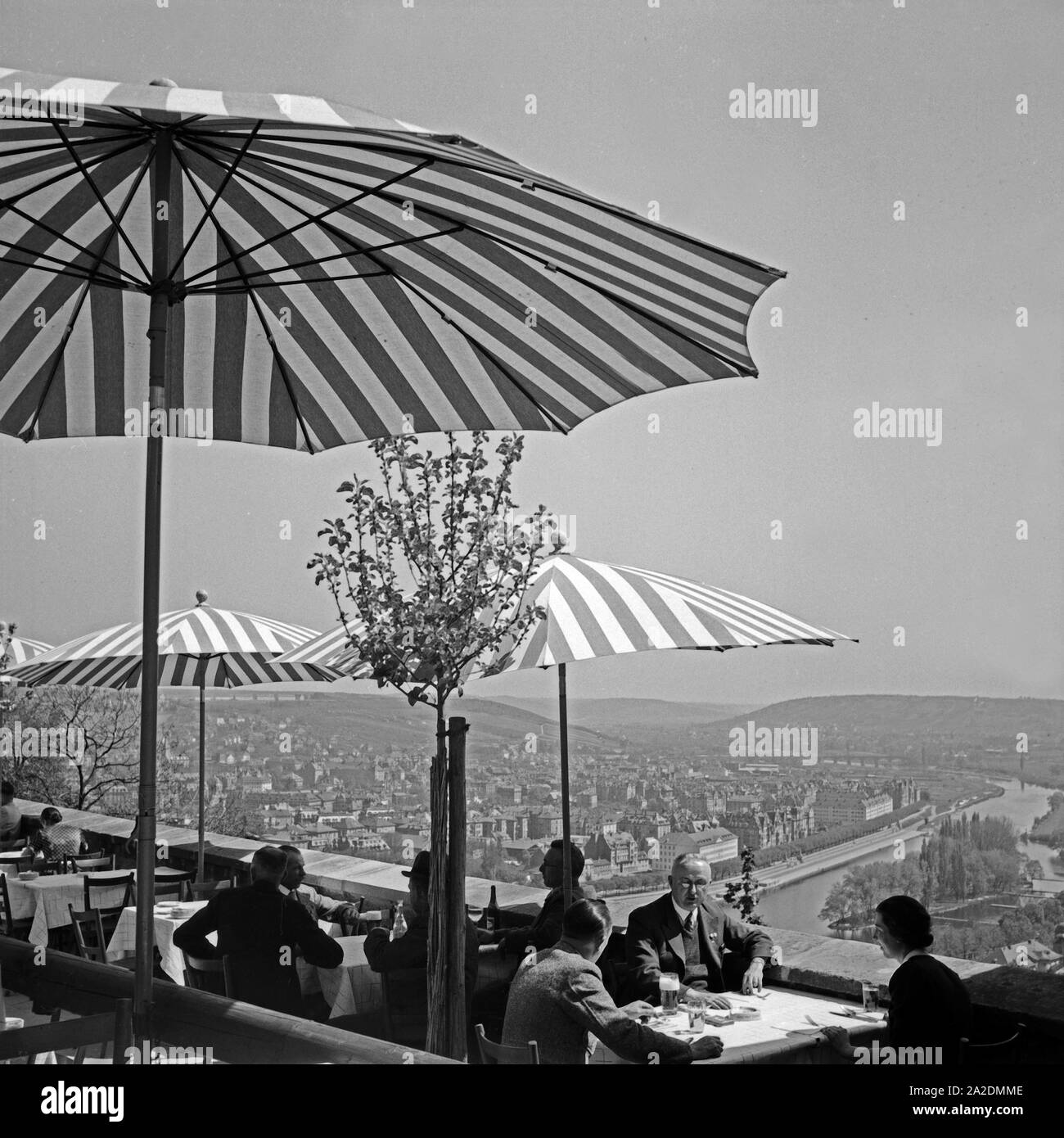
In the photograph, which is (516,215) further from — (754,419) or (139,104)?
(754,419)

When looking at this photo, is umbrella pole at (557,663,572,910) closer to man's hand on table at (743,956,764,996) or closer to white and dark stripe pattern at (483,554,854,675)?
white and dark stripe pattern at (483,554,854,675)

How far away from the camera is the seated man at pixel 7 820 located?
942cm

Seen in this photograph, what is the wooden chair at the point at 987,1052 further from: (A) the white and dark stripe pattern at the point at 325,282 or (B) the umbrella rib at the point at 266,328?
(B) the umbrella rib at the point at 266,328

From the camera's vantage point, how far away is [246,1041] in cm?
278

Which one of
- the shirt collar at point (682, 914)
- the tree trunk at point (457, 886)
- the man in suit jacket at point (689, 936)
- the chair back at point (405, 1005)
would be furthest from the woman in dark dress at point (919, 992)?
the chair back at point (405, 1005)

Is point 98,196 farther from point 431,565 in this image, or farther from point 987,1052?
point 987,1052

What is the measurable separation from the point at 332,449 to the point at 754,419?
38.9 ft

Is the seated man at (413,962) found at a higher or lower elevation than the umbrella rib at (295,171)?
lower

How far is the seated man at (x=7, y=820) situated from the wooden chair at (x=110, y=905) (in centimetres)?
274

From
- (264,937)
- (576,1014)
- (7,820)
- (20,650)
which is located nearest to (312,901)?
(264,937)

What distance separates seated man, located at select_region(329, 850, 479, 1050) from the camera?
4594mm

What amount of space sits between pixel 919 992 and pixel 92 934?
17.7 ft

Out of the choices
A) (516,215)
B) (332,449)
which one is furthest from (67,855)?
(516,215)

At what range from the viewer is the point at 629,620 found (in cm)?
466
